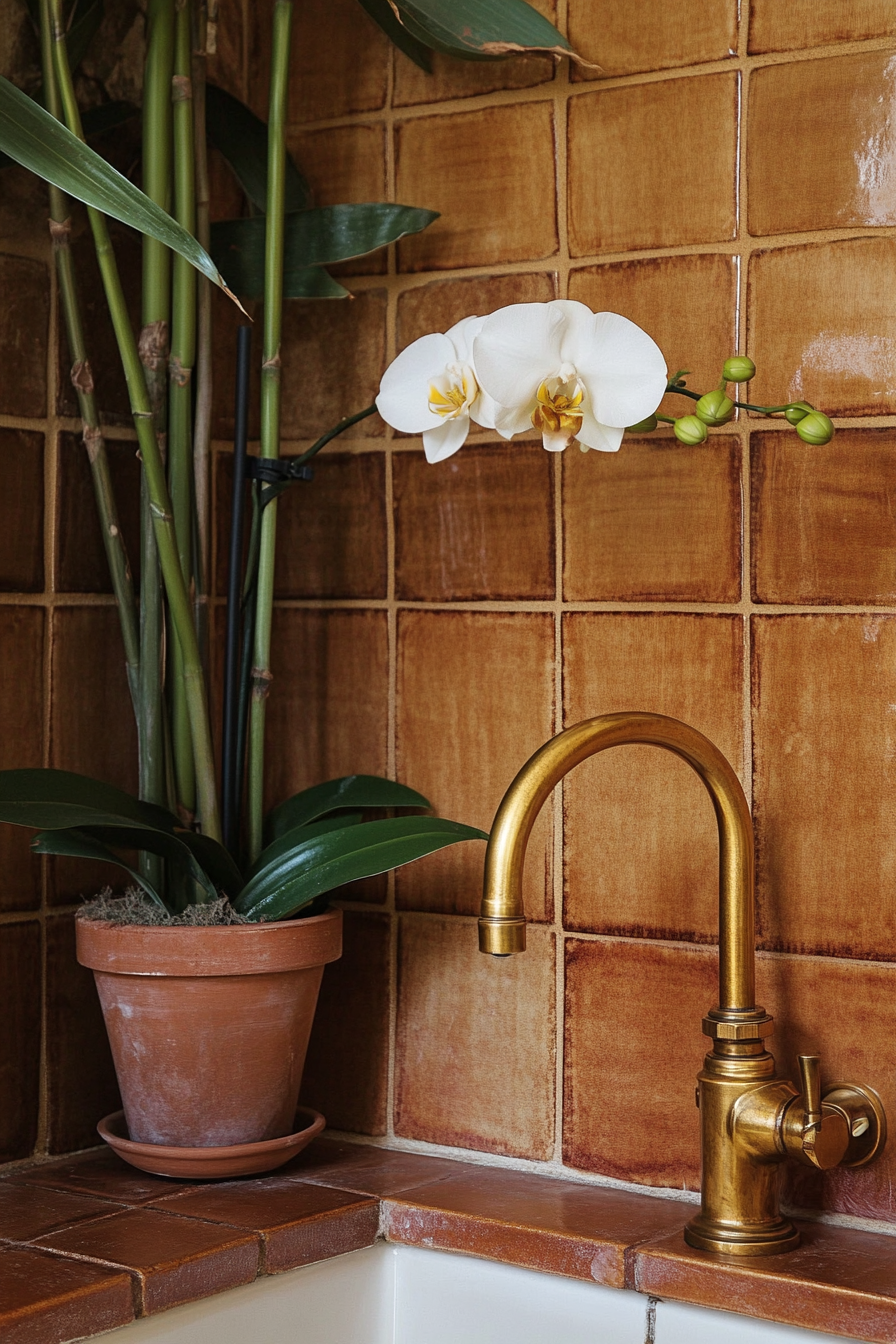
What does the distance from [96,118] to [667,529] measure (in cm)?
53

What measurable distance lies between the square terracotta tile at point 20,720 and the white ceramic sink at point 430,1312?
0.33 metres

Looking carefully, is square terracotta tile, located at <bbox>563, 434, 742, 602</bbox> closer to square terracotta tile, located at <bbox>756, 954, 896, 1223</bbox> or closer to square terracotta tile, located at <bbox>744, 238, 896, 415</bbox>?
square terracotta tile, located at <bbox>744, 238, 896, 415</bbox>

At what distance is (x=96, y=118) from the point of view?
1.06m

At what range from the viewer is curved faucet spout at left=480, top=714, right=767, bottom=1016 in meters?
0.82

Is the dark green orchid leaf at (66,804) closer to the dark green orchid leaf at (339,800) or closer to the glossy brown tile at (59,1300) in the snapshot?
the dark green orchid leaf at (339,800)

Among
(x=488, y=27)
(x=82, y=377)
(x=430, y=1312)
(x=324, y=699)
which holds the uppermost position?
(x=488, y=27)

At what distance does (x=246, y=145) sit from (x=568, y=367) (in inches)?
15.7

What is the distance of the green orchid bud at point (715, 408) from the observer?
2.87 feet

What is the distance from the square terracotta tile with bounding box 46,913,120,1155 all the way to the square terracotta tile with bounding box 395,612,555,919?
252 mm

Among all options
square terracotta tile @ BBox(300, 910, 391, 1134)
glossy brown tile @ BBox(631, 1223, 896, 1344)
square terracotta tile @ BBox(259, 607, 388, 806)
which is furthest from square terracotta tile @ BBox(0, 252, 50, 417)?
glossy brown tile @ BBox(631, 1223, 896, 1344)

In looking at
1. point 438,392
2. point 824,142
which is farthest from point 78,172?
point 824,142

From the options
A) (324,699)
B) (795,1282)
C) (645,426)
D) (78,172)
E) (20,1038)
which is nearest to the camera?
(78,172)

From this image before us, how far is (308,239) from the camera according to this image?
1.08 meters

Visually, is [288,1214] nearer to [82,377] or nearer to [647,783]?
[647,783]
